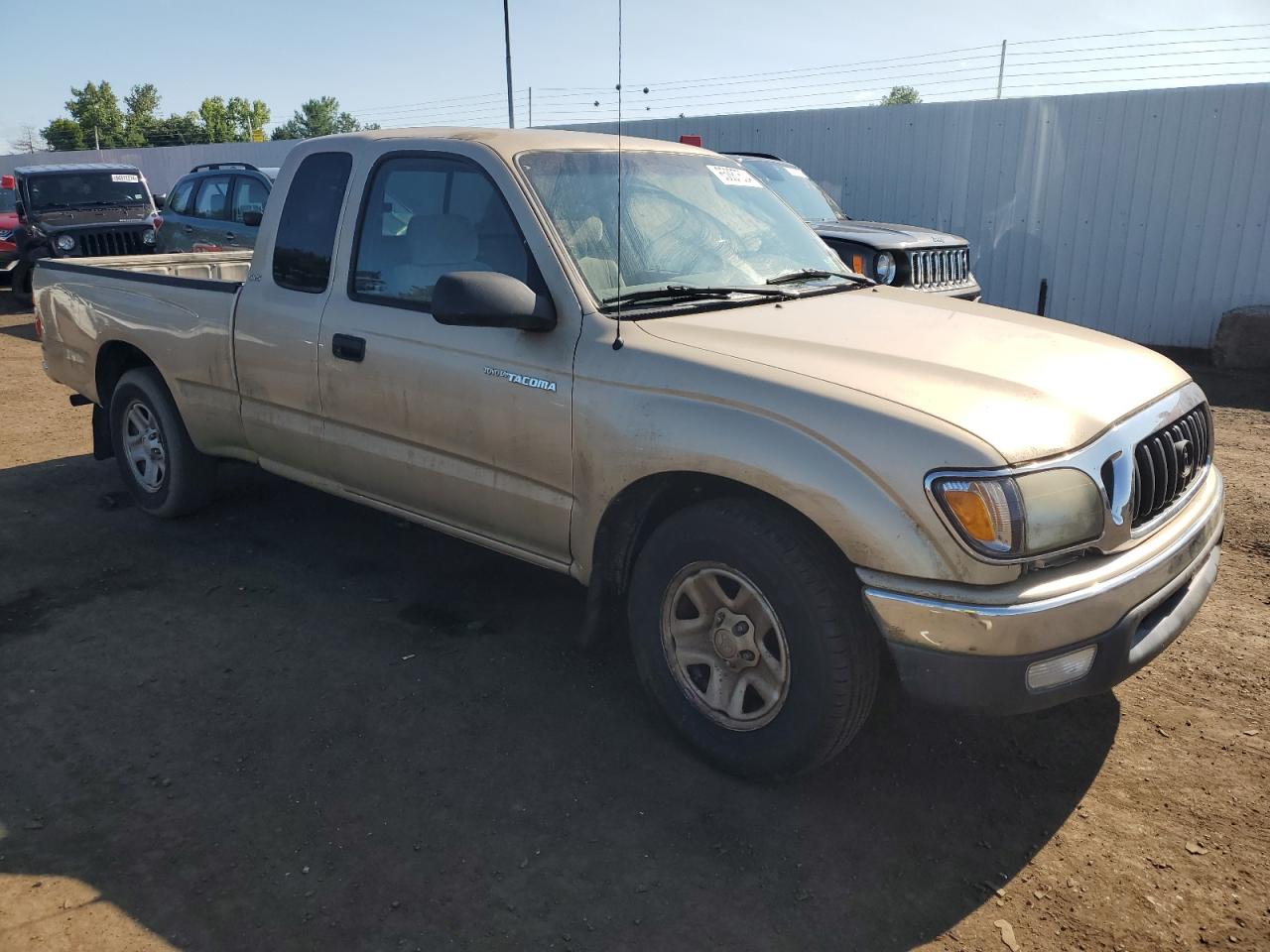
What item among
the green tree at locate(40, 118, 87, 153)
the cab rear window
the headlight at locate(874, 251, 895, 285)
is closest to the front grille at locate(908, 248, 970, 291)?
the headlight at locate(874, 251, 895, 285)

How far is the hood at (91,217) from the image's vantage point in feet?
44.5

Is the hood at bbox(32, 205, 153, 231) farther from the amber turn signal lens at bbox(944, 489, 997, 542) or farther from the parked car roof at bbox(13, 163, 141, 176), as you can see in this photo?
the amber turn signal lens at bbox(944, 489, 997, 542)

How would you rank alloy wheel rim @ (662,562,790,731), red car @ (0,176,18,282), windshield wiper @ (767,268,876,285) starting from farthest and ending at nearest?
red car @ (0,176,18,282)
windshield wiper @ (767,268,876,285)
alloy wheel rim @ (662,562,790,731)

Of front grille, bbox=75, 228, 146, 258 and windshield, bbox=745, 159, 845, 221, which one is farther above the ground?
windshield, bbox=745, 159, 845, 221

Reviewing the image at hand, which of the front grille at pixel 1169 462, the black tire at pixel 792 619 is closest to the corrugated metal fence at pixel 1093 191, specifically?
the front grille at pixel 1169 462

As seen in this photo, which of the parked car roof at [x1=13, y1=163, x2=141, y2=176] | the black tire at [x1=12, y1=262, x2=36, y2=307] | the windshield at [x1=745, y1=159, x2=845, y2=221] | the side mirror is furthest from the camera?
the black tire at [x1=12, y1=262, x2=36, y2=307]

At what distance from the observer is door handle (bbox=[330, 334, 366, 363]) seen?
401 cm

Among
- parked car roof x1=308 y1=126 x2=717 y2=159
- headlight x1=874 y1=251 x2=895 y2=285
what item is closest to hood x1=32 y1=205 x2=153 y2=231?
headlight x1=874 y1=251 x2=895 y2=285

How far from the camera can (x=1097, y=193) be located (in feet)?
38.0

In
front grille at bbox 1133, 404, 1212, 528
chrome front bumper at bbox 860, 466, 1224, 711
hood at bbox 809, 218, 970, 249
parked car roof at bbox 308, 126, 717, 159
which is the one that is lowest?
chrome front bumper at bbox 860, 466, 1224, 711

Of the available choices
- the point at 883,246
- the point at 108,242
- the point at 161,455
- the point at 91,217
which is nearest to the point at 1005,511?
the point at 161,455

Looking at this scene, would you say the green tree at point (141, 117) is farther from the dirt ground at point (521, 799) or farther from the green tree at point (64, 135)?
the dirt ground at point (521, 799)

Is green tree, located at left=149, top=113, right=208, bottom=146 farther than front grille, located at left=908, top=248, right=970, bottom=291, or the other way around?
green tree, located at left=149, top=113, right=208, bottom=146

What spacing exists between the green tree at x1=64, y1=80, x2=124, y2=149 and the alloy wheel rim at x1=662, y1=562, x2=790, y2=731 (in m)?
86.6
